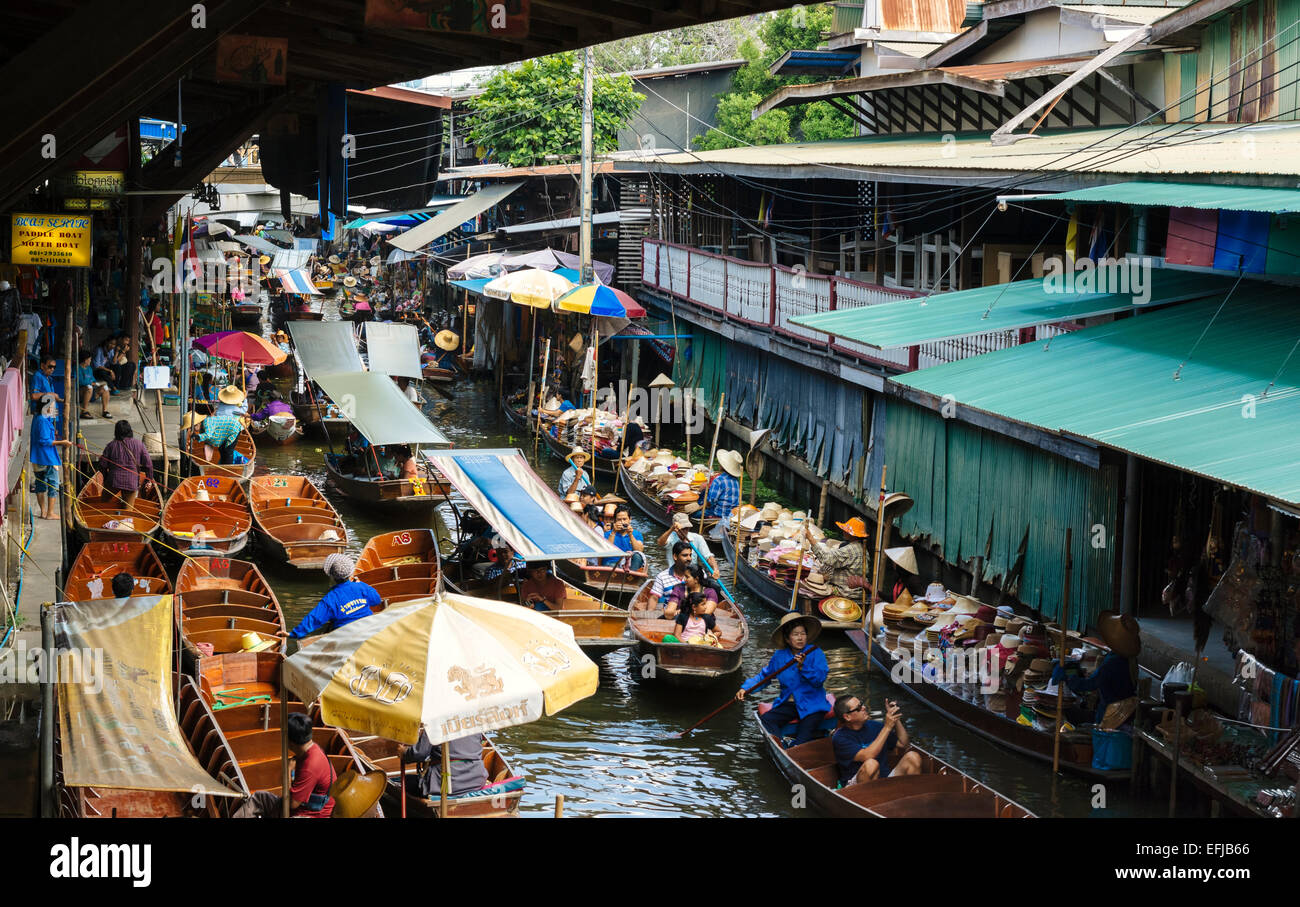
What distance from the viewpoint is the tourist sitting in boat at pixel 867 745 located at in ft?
32.4

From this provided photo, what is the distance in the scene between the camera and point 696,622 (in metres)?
13.8

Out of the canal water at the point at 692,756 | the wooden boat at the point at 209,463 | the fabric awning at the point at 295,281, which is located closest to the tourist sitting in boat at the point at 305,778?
the canal water at the point at 692,756

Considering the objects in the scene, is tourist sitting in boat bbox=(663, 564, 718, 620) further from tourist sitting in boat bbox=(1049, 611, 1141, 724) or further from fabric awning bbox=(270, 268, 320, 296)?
fabric awning bbox=(270, 268, 320, 296)

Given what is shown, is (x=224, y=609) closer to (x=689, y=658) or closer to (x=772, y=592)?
(x=689, y=658)

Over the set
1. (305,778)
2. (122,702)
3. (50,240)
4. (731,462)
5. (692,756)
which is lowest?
(692,756)

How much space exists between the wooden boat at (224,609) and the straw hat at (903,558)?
6.97 metres

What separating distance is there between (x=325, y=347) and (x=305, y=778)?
17173 mm

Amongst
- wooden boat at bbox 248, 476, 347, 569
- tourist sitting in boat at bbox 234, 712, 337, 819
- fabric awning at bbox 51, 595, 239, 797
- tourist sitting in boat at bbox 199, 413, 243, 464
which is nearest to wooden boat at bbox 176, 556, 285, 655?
fabric awning at bbox 51, 595, 239, 797

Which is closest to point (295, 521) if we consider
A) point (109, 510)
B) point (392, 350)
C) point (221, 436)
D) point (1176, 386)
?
Result: point (109, 510)

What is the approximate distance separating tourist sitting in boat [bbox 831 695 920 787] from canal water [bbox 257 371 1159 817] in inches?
25.8

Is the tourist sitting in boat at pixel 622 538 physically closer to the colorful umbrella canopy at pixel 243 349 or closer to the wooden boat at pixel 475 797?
the wooden boat at pixel 475 797

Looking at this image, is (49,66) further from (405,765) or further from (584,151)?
(584,151)
